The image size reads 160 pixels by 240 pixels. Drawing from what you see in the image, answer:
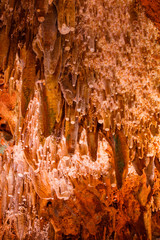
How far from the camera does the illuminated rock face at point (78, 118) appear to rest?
8.63 feet

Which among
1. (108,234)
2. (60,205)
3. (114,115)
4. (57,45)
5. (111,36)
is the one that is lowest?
(108,234)

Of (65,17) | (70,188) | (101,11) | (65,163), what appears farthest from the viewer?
(70,188)

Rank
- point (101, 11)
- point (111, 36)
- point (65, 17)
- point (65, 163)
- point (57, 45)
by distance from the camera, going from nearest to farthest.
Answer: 1. point (65, 17)
2. point (57, 45)
3. point (101, 11)
4. point (111, 36)
5. point (65, 163)

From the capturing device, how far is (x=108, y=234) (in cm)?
598

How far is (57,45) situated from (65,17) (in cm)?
27

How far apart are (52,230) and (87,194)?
1073 mm

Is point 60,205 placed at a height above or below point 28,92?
below

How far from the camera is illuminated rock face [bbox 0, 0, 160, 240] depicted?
2.63 metres

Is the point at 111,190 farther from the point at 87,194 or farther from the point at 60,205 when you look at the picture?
the point at 60,205

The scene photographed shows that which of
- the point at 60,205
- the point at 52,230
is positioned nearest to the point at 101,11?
the point at 60,205

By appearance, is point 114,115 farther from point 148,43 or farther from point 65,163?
point 65,163

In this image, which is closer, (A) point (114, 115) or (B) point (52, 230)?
(A) point (114, 115)

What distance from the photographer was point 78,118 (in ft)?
10.8

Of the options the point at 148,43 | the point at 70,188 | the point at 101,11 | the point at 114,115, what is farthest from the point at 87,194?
the point at 101,11
